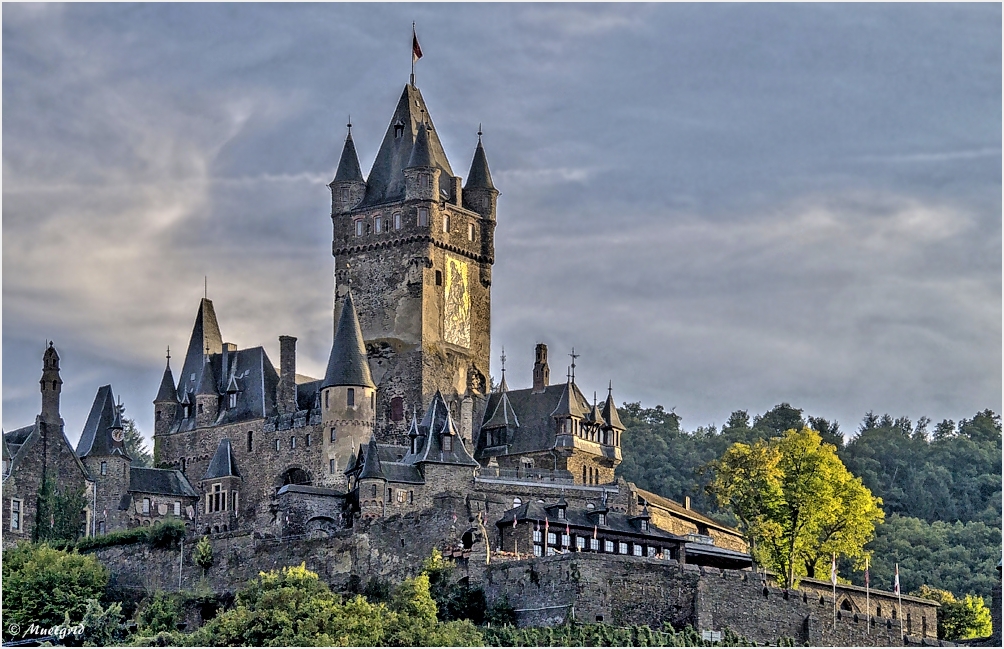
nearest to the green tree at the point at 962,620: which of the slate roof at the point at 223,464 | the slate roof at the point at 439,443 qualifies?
the slate roof at the point at 439,443

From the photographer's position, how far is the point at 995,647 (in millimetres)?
77438

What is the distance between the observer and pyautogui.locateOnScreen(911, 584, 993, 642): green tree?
83250 mm

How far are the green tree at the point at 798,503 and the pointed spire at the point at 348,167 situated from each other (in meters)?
22.0

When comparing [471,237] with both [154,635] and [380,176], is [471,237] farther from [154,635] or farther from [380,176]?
[154,635]

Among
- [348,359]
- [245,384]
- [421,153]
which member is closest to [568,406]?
[348,359]

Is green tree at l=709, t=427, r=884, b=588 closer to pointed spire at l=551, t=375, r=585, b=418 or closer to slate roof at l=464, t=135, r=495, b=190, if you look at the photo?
pointed spire at l=551, t=375, r=585, b=418

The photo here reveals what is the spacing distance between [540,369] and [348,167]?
12.1m

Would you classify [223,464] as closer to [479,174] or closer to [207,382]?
[207,382]

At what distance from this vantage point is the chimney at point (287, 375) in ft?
301

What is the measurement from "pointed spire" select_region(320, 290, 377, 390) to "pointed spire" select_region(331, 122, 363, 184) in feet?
25.4

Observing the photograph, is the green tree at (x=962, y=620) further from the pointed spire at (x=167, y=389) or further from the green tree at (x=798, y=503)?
the pointed spire at (x=167, y=389)

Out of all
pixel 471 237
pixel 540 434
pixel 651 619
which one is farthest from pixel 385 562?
pixel 471 237

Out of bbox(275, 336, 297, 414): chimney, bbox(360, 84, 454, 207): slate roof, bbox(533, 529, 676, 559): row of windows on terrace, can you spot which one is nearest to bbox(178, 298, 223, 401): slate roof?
bbox(275, 336, 297, 414): chimney

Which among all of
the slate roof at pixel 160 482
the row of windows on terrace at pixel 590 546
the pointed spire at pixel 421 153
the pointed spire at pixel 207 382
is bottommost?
the row of windows on terrace at pixel 590 546
